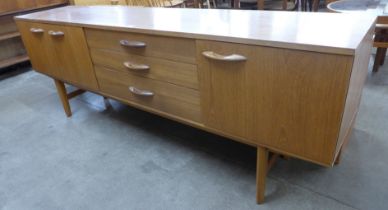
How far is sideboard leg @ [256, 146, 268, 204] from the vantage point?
1132 mm

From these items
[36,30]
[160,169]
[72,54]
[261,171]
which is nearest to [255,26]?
[261,171]

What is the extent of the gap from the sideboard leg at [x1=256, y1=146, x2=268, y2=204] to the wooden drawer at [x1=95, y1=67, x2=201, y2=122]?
12.0 inches

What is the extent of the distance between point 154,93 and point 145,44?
0.80ft

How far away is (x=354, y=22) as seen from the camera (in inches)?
39.7

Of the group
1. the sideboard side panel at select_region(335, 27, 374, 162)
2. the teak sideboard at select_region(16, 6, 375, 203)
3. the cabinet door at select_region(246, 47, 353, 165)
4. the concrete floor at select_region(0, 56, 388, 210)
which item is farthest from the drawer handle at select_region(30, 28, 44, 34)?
the sideboard side panel at select_region(335, 27, 374, 162)

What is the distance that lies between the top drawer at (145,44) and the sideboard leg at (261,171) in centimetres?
45

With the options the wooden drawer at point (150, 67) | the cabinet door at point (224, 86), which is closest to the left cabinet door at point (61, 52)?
the wooden drawer at point (150, 67)

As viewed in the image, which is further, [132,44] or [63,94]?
[63,94]

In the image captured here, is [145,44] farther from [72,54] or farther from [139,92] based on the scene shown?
[72,54]

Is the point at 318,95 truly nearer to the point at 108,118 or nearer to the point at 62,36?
the point at 62,36

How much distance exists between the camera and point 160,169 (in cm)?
157

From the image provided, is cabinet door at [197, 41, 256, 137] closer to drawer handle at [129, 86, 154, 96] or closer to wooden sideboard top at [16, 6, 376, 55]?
wooden sideboard top at [16, 6, 376, 55]

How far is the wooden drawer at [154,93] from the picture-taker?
124 centimetres

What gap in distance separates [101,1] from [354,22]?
11.9 ft
